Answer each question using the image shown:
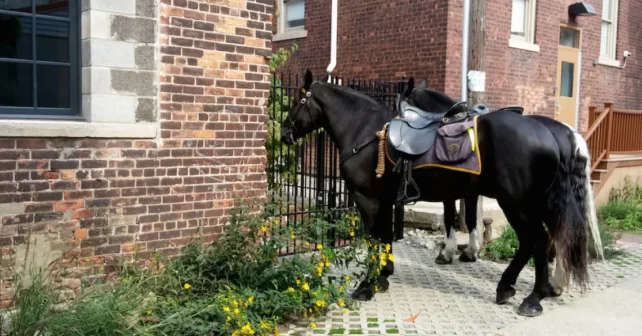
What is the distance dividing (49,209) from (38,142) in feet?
1.83

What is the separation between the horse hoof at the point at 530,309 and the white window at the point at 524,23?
25.2 feet

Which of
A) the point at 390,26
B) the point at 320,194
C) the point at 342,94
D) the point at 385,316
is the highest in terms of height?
the point at 390,26

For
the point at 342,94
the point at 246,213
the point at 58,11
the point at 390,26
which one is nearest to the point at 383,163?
the point at 342,94

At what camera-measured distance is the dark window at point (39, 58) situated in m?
4.77

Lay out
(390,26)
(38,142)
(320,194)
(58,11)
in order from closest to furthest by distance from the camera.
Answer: (38,142)
(58,11)
(320,194)
(390,26)

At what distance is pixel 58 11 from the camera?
197 inches

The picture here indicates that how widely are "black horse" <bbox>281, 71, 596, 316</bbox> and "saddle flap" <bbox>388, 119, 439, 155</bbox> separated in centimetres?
26

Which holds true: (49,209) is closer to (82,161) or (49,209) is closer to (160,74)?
(82,161)

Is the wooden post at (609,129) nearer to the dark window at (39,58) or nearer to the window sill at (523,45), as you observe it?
the window sill at (523,45)

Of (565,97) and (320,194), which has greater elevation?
(565,97)

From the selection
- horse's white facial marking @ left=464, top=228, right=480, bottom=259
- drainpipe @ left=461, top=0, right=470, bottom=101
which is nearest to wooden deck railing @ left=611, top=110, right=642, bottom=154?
drainpipe @ left=461, top=0, right=470, bottom=101

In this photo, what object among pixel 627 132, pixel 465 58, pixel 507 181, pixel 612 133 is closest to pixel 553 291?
pixel 507 181

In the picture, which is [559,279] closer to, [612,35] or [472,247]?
[472,247]

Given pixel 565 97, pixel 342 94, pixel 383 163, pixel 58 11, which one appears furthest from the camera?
pixel 565 97
